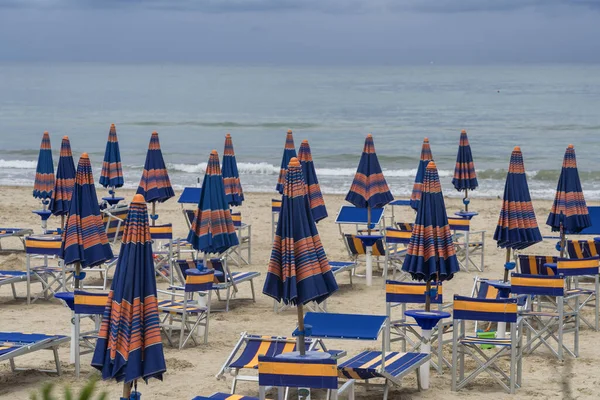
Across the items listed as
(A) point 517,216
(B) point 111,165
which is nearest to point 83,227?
(A) point 517,216

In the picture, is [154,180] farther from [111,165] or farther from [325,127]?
[325,127]

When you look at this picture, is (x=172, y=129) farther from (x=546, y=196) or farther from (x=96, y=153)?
(x=546, y=196)

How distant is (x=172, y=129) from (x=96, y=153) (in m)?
13.2

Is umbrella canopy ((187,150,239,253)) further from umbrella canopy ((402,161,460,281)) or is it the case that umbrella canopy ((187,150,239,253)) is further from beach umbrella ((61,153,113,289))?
umbrella canopy ((402,161,460,281))

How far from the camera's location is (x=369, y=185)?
13.4 metres

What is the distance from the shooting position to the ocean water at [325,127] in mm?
32781

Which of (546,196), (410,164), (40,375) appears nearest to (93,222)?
(40,375)

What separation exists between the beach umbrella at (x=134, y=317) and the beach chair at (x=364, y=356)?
1.66 metres

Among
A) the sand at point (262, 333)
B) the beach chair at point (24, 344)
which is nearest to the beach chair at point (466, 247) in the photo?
the sand at point (262, 333)

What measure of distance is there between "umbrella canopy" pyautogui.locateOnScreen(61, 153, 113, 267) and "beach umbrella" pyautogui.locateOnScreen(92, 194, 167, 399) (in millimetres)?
2919

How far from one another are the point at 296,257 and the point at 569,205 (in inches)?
221

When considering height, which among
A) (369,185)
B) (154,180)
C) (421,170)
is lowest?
(369,185)

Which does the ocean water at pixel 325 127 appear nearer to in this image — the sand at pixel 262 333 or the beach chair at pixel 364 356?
the sand at pixel 262 333

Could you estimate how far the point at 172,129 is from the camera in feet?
173
